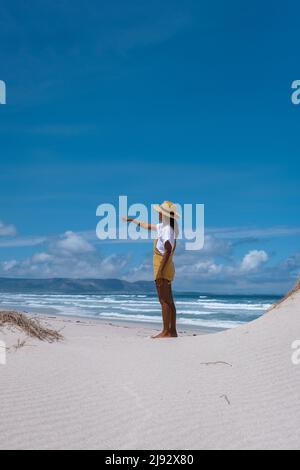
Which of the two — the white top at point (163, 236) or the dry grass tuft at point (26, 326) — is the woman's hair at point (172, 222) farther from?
the dry grass tuft at point (26, 326)

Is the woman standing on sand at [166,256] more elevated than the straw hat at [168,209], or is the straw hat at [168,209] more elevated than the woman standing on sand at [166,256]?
the straw hat at [168,209]

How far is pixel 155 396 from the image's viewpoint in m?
4.82

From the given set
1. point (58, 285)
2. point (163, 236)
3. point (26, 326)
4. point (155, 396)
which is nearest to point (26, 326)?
point (26, 326)

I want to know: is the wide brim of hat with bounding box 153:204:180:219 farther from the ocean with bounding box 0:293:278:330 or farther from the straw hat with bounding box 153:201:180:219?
the ocean with bounding box 0:293:278:330

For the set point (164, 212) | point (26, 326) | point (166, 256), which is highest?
point (164, 212)

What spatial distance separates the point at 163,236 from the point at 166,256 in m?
0.37

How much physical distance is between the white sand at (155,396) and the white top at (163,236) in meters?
2.61

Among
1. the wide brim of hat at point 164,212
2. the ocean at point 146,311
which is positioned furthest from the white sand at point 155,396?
the ocean at point 146,311

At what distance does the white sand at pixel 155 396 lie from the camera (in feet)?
12.5

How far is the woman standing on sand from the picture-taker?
965 centimetres

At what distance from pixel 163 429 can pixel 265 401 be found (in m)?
1.22

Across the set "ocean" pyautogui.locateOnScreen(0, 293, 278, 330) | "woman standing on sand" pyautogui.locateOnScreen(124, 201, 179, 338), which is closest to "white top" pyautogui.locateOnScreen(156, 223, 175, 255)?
"woman standing on sand" pyautogui.locateOnScreen(124, 201, 179, 338)

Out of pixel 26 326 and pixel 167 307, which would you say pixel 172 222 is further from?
pixel 26 326
